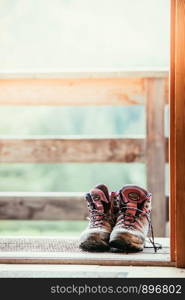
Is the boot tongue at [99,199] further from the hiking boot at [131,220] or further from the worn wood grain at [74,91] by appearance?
the worn wood grain at [74,91]

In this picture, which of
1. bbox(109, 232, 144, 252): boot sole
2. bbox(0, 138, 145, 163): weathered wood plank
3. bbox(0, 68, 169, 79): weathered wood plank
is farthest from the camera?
bbox(0, 138, 145, 163): weathered wood plank

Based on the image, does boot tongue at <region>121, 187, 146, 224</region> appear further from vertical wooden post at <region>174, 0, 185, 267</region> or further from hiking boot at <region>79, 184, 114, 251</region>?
vertical wooden post at <region>174, 0, 185, 267</region>

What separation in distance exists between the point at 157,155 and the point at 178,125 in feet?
4.31

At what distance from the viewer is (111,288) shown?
168 cm

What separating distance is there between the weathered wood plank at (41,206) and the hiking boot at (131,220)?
1.06 metres

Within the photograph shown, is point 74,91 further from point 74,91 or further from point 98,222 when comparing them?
point 98,222

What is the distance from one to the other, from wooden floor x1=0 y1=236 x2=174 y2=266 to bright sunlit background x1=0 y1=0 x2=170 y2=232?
→ 73.7 inches

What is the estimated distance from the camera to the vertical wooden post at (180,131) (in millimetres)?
1941

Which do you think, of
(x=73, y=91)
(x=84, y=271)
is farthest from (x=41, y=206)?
(x=84, y=271)

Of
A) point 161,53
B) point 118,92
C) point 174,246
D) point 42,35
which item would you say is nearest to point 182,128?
point 174,246

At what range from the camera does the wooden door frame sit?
1.94 m

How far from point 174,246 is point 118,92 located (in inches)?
55.7

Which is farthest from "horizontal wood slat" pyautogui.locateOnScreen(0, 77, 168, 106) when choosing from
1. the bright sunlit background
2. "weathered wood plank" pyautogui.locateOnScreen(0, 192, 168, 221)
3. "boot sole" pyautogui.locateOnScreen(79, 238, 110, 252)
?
"boot sole" pyautogui.locateOnScreen(79, 238, 110, 252)

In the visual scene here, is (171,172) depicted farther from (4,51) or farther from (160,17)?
(4,51)
